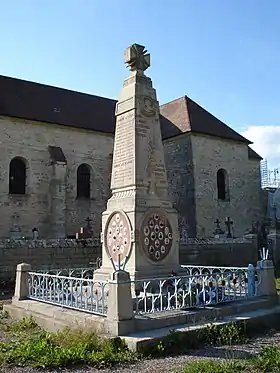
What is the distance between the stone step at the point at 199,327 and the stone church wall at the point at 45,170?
1473cm

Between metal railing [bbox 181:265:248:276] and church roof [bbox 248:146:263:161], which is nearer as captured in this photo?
metal railing [bbox 181:265:248:276]

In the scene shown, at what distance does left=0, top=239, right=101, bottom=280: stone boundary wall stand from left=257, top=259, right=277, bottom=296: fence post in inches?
313

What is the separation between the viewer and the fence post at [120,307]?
5605 millimetres

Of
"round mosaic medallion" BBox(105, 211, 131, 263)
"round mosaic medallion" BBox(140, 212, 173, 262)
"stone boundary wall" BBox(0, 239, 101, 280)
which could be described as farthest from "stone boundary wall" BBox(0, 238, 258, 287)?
"round mosaic medallion" BBox(140, 212, 173, 262)

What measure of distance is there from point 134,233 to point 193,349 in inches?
104

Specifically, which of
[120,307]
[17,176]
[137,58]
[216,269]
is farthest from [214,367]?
[17,176]

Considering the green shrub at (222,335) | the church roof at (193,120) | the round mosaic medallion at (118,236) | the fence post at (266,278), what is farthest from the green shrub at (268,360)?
the church roof at (193,120)

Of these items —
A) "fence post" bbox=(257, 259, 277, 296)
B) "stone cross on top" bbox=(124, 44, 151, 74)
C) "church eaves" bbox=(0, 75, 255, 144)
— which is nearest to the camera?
"fence post" bbox=(257, 259, 277, 296)

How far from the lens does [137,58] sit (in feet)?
28.4

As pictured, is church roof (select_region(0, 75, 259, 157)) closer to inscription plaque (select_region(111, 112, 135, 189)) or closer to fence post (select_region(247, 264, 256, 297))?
inscription plaque (select_region(111, 112, 135, 189))

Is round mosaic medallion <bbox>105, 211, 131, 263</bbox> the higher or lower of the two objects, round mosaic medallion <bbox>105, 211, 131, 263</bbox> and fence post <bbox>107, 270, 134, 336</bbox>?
the higher

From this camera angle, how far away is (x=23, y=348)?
17.9 feet

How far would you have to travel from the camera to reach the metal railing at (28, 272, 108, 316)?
6.39 meters

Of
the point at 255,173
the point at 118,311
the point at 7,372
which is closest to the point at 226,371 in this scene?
the point at 118,311
